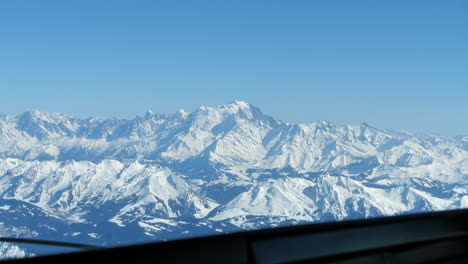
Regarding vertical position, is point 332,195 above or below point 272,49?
below

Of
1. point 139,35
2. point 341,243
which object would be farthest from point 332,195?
point 341,243

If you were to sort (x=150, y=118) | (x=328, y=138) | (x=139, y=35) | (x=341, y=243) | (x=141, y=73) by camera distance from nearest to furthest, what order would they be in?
(x=341, y=243) < (x=139, y=35) < (x=141, y=73) < (x=328, y=138) < (x=150, y=118)

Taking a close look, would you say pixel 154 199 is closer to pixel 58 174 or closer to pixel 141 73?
pixel 141 73

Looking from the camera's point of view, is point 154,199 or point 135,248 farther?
point 154,199

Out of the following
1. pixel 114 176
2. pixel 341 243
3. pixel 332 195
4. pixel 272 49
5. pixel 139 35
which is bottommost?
pixel 341 243

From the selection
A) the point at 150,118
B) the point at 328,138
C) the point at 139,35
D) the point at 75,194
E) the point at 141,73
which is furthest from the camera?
the point at 150,118

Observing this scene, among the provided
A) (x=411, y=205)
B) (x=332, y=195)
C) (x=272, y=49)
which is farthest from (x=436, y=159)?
(x=272, y=49)
